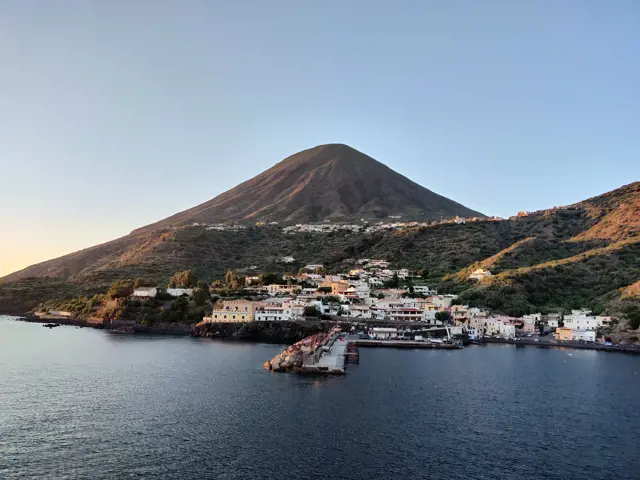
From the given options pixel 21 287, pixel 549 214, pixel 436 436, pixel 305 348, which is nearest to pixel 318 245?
pixel 549 214

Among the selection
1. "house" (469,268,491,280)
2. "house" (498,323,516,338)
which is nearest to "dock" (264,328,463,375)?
"house" (498,323,516,338)

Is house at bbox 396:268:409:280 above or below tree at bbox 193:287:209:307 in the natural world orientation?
above

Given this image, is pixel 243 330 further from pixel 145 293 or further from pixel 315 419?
pixel 315 419

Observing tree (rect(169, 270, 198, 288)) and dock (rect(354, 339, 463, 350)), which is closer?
dock (rect(354, 339, 463, 350))

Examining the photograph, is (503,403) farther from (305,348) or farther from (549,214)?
(549,214)

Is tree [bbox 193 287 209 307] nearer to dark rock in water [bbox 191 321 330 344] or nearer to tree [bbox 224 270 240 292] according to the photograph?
tree [bbox 224 270 240 292]

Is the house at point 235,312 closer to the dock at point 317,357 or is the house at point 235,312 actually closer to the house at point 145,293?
the dock at point 317,357
